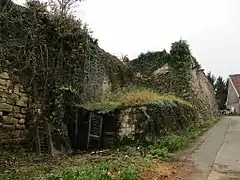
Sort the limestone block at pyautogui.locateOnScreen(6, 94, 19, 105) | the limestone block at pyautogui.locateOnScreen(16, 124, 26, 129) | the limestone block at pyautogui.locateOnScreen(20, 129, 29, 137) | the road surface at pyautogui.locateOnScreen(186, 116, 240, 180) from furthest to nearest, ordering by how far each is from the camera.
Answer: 1. the limestone block at pyautogui.locateOnScreen(20, 129, 29, 137)
2. the limestone block at pyautogui.locateOnScreen(16, 124, 26, 129)
3. the limestone block at pyautogui.locateOnScreen(6, 94, 19, 105)
4. the road surface at pyautogui.locateOnScreen(186, 116, 240, 180)

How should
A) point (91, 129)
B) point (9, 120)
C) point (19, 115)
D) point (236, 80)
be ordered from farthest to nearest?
point (236, 80) → point (91, 129) → point (19, 115) → point (9, 120)

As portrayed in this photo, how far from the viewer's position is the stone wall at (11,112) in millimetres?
11312

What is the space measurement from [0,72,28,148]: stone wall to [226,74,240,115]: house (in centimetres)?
3667

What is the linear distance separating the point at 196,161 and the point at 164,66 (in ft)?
41.1

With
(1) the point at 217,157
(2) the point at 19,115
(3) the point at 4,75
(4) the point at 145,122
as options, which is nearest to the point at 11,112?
(2) the point at 19,115

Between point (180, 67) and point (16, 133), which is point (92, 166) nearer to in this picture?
point (16, 133)

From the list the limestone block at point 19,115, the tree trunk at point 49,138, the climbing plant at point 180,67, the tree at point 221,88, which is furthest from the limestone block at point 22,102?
the tree at point 221,88

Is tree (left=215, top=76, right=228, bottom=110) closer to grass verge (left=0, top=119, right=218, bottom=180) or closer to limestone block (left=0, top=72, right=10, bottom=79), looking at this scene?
grass verge (left=0, top=119, right=218, bottom=180)

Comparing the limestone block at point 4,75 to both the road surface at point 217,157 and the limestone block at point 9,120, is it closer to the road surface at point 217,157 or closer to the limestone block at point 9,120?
the limestone block at point 9,120

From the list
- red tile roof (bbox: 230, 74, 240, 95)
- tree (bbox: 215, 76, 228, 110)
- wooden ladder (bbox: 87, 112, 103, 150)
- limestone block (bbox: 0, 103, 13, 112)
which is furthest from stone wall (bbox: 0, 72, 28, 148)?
tree (bbox: 215, 76, 228, 110)

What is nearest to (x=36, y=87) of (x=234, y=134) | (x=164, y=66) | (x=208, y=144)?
(x=208, y=144)

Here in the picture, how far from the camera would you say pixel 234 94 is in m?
47.5

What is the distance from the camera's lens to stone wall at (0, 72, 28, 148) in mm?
11312

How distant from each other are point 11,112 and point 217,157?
20.9 ft
